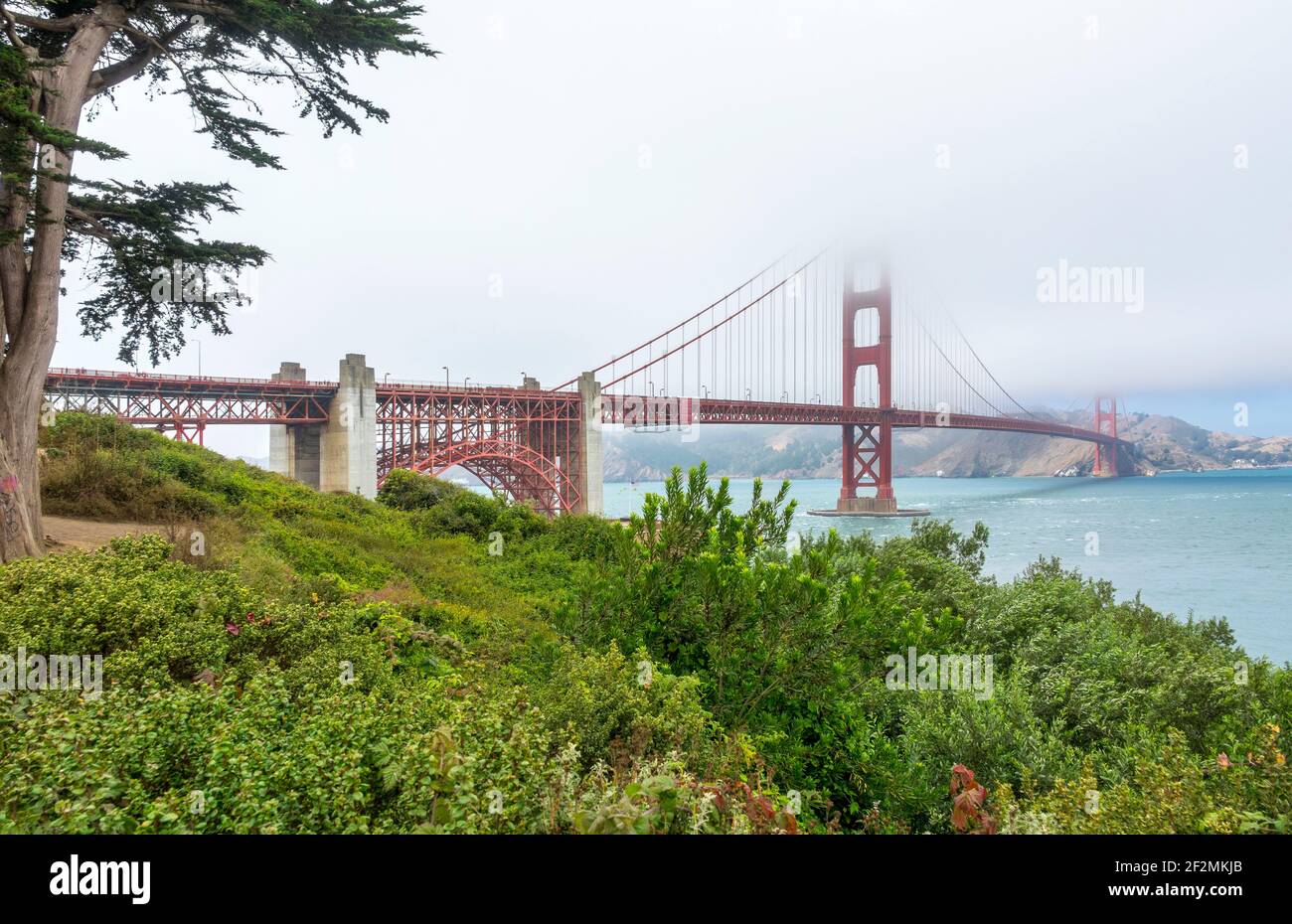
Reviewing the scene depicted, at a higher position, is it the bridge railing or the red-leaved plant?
the bridge railing

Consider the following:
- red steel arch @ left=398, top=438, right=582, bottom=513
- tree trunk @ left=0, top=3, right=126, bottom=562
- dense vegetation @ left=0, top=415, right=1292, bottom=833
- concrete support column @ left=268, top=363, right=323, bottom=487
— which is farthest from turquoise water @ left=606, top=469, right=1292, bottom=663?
concrete support column @ left=268, top=363, right=323, bottom=487

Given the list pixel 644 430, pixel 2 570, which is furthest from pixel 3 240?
pixel 644 430

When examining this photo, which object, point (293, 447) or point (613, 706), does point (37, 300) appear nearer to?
point (613, 706)

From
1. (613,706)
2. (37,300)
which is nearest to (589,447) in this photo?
(37,300)

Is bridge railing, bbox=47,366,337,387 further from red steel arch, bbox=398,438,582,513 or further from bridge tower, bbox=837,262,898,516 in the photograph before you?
bridge tower, bbox=837,262,898,516

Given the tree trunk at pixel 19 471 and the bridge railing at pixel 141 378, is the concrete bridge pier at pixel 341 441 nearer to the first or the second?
the bridge railing at pixel 141 378

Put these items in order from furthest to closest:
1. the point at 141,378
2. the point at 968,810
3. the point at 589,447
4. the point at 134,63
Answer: the point at 589,447
the point at 141,378
the point at 134,63
the point at 968,810
